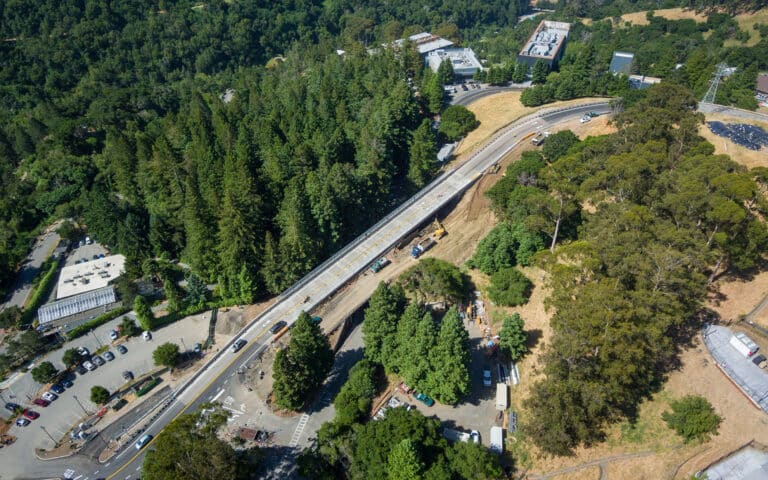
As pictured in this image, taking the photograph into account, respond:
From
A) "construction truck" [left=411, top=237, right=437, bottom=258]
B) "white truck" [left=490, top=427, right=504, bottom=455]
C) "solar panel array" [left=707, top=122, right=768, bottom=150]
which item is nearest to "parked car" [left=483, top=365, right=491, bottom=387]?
"white truck" [left=490, top=427, right=504, bottom=455]

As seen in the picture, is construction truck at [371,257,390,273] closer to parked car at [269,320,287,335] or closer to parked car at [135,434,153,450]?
parked car at [269,320,287,335]

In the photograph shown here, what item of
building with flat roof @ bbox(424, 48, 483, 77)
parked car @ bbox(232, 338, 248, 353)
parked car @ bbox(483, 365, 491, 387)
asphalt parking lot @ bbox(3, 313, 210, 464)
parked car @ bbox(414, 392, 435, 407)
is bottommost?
asphalt parking lot @ bbox(3, 313, 210, 464)

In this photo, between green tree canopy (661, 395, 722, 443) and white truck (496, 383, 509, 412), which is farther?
white truck (496, 383, 509, 412)

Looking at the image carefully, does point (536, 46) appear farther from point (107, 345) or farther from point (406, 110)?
point (107, 345)

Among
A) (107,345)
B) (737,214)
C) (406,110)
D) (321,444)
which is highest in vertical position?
(737,214)

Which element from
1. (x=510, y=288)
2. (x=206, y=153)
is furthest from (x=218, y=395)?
(x=206, y=153)

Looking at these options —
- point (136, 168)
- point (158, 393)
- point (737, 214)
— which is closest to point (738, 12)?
point (737, 214)

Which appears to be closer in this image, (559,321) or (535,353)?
(559,321)
